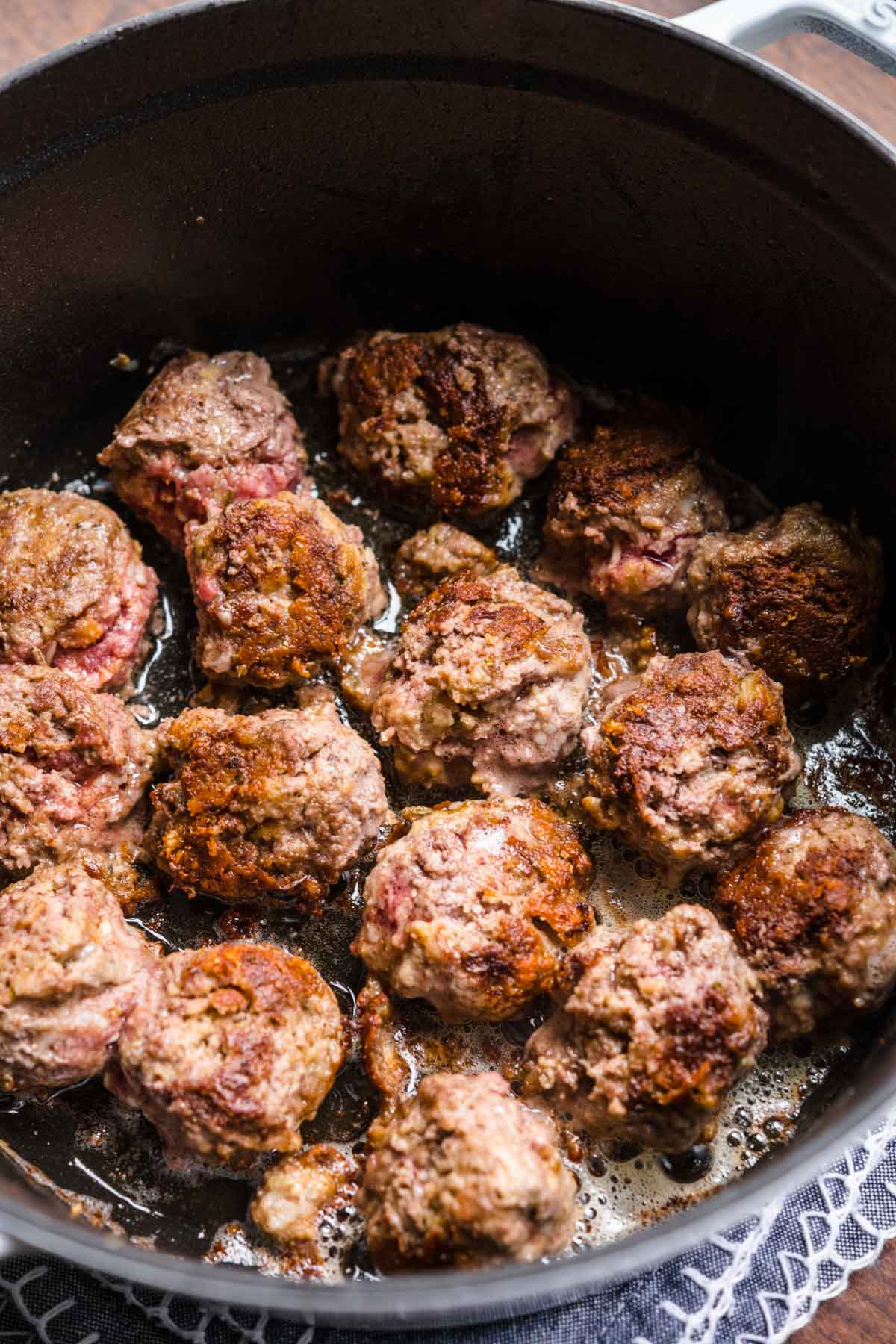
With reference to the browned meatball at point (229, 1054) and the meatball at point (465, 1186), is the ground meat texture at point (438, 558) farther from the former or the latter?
the meatball at point (465, 1186)

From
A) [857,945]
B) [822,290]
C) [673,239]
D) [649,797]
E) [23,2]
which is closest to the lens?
[857,945]

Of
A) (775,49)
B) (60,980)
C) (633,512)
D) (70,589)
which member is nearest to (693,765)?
(633,512)

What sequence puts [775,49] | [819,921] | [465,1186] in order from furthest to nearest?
[775,49], [819,921], [465,1186]

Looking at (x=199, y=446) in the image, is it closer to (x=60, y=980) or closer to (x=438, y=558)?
(x=438, y=558)

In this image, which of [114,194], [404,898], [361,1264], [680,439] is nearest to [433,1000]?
[404,898]

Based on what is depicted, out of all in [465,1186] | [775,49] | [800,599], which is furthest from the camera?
[775,49]

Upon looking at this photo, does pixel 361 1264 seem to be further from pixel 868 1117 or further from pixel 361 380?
pixel 361 380

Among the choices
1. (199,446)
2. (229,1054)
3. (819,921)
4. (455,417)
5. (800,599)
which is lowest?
(229,1054)
